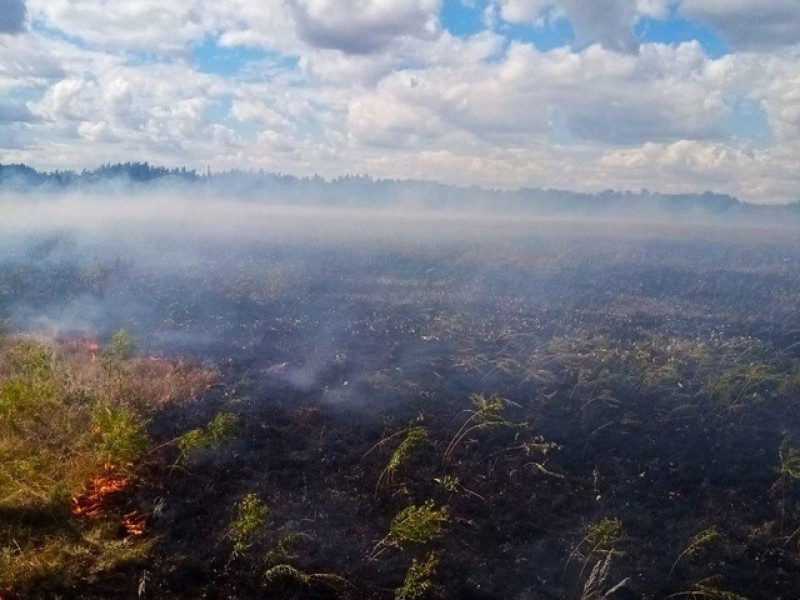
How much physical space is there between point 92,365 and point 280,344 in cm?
417

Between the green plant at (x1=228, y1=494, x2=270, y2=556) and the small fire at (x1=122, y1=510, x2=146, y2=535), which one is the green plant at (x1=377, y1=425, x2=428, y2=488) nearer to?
the green plant at (x1=228, y1=494, x2=270, y2=556)

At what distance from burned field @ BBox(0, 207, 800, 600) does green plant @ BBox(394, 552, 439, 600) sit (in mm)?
35

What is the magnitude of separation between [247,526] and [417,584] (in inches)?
74.1

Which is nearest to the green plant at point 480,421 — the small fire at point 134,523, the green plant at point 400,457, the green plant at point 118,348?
the green plant at point 400,457

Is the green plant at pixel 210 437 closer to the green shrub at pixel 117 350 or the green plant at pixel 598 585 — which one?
the green shrub at pixel 117 350

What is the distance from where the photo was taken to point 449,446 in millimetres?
8906

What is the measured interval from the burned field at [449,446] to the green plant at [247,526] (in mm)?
35

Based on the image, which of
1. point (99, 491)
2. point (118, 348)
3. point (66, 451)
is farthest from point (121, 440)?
point (118, 348)

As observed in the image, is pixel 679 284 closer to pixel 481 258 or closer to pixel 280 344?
pixel 481 258

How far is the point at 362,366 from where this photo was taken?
41.0ft

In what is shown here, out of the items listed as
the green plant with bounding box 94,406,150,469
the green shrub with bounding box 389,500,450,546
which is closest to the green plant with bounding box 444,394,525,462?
the green shrub with bounding box 389,500,450,546

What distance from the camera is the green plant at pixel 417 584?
6.05 metres

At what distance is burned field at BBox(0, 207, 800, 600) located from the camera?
6.54 metres

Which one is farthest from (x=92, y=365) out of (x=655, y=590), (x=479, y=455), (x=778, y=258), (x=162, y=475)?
(x=778, y=258)
